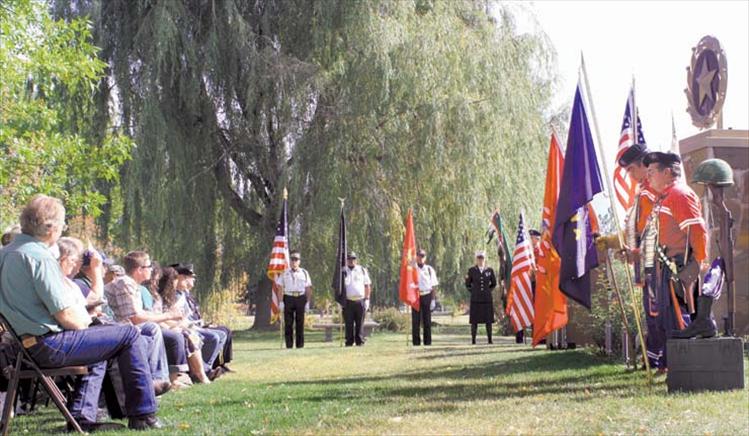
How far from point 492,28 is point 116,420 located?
16741mm

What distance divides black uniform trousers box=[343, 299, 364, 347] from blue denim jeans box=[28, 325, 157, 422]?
11034 millimetres

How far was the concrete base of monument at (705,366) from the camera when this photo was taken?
7.46 metres

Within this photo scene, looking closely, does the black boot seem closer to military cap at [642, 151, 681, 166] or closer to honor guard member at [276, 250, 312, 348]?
military cap at [642, 151, 681, 166]

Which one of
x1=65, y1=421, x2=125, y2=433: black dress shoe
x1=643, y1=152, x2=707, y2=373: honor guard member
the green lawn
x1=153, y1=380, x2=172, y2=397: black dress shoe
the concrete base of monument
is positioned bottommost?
x1=65, y1=421, x2=125, y2=433: black dress shoe

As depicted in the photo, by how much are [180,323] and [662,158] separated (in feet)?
15.8

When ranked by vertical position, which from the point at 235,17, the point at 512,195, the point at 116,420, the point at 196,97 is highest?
the point at 235,17

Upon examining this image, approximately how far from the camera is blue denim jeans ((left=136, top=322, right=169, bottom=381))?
797 centimetres

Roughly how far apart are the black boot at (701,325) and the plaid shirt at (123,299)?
4.47 metres

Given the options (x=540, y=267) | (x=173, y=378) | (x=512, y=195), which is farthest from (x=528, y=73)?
(x=173, y=378)

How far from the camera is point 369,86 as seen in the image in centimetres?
2061

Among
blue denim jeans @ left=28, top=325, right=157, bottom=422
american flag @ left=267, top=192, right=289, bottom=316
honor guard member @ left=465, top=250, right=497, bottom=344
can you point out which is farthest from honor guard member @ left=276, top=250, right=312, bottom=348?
blue denim jeans @ left=28, top=325, right=157, bottom=422

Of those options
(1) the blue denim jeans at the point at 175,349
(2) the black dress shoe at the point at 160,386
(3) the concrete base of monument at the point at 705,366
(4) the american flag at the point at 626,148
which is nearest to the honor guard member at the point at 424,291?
(4) the american flag at the point at 626,148

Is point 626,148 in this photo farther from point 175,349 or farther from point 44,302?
point 44,302

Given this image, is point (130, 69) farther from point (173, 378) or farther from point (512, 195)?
point (173, 378)
